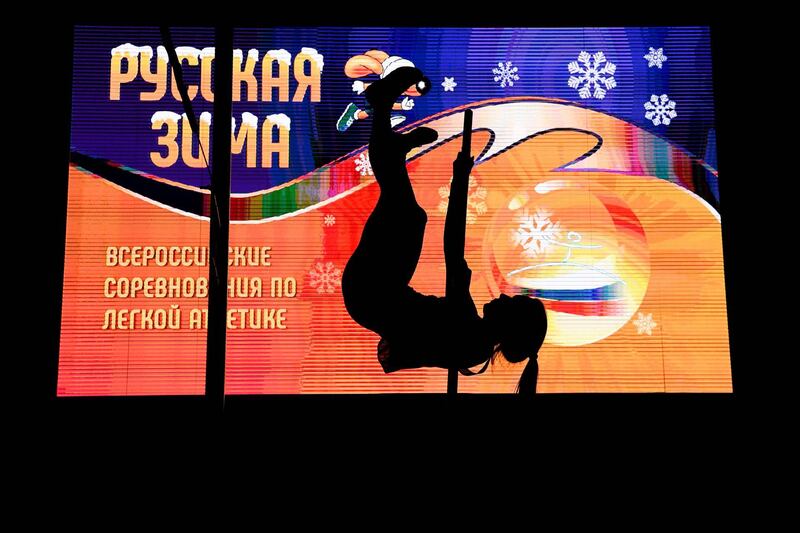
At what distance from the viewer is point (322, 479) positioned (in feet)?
14.5

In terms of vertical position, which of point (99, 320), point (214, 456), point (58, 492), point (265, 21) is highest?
point (265, 21)

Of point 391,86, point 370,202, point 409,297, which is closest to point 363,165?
point 370,202

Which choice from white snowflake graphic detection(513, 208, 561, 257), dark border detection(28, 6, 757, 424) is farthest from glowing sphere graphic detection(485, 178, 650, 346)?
dark border detection(28, 6, 757, 424)

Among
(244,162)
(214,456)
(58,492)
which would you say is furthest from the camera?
(244,162)

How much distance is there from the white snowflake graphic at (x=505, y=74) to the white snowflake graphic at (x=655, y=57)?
0.64m

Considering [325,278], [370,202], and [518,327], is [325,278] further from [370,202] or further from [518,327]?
[518,327]

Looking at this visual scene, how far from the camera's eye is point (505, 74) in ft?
15.5

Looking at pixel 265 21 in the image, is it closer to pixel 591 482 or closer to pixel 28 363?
pixel 28 363

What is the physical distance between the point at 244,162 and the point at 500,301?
137 centimetres

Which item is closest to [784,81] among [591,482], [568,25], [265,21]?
[568,25]

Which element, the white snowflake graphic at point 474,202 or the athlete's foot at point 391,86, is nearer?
the athlete's foot at point 391,86

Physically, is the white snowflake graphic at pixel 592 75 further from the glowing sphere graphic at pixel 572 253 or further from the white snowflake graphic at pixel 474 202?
the white snowflake graphic at pixel 474 202

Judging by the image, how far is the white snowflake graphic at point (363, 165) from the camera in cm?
464

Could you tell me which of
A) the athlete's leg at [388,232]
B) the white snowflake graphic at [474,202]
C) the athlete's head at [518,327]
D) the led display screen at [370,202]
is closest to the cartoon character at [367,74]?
the led display screen at [370,202]
